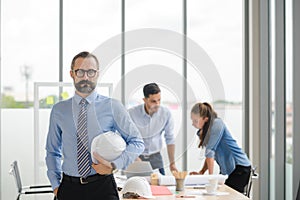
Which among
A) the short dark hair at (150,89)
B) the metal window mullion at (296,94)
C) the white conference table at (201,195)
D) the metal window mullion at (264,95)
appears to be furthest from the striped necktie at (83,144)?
the metal window mullion at (264,95)

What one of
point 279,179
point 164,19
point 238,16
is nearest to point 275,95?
point 279,179

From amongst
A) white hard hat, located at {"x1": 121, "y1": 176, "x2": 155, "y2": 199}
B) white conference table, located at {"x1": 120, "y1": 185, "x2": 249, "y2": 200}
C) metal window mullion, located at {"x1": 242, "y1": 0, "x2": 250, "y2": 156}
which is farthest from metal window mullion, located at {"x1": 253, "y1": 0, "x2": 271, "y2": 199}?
white hard hat, located at {"x1": 121, "y1": 176, "x2": 155, "y2": 199}

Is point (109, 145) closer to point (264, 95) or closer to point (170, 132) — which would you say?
→ point (170, 132)

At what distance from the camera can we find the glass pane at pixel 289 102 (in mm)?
4656

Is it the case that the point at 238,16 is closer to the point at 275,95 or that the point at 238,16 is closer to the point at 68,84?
the point at 275,95

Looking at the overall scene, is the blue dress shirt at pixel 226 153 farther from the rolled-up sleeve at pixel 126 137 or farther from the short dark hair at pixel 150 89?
the short dark hair at pixel 150 89

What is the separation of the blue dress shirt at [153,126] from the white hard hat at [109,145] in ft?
0.41

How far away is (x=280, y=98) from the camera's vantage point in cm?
493

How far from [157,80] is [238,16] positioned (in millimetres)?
3586

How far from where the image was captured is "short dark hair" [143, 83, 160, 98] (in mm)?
2329

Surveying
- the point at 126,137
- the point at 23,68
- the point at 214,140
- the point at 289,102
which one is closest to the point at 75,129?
the point at 126,137

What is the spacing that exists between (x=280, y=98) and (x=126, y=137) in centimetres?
272

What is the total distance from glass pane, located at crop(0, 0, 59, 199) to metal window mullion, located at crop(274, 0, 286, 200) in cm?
221

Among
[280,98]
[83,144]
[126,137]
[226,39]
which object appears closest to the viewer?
[126,137]
